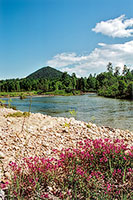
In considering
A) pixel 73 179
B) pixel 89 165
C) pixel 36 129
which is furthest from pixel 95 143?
pixel 36 129

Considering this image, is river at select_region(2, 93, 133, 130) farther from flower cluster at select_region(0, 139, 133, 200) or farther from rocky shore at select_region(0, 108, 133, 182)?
flower cluster at select_region(0, 139, 133, 200)

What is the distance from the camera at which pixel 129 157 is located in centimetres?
304

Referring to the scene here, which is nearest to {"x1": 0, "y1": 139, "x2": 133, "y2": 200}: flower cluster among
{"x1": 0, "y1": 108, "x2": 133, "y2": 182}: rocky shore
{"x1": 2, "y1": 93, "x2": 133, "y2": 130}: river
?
{"x1": 0, "y1": 108, "x2": 133, "y2": 182}: rocky shore

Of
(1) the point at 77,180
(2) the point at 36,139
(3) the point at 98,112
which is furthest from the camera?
(3) the point at 98,112

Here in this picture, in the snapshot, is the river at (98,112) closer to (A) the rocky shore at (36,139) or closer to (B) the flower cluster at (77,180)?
(A) the rocky shore at (36,139)

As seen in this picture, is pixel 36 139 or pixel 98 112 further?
pixel 98 112

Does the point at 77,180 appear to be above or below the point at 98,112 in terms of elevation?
above

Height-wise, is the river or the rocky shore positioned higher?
the rocky shore

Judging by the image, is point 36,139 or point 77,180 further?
point 36,139

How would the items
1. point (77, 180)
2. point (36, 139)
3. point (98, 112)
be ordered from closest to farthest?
point (77, 180)
point (36, 139)
point (98, 112)

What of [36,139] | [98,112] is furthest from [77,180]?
[98,112]

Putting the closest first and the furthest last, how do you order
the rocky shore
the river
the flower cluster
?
1. the flower cluster
2. the rocky shore
3. the river

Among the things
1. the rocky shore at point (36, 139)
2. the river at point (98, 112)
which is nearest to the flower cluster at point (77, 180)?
the rocky shore at point (36, 139)

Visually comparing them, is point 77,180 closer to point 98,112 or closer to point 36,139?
point 36,139
